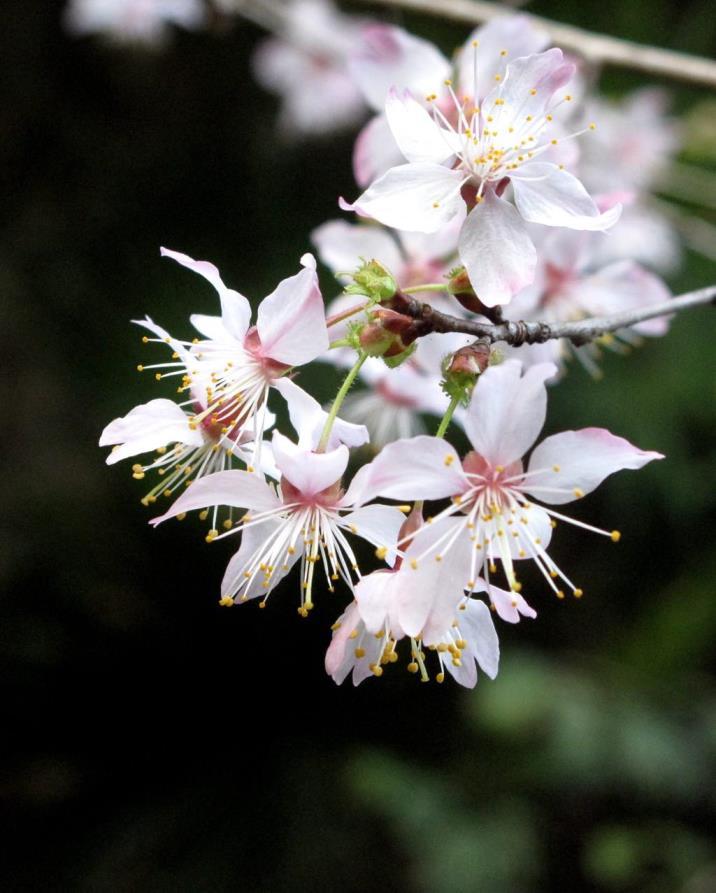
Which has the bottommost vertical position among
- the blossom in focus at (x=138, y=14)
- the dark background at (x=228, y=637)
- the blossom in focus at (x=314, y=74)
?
the dark background at (x=228, y=637)

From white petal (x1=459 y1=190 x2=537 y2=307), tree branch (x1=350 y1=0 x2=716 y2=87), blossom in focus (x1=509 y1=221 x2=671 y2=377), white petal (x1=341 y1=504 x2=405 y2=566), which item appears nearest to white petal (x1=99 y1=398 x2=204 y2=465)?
white petal (x1=341 y1=504 x2=405 y2=566)

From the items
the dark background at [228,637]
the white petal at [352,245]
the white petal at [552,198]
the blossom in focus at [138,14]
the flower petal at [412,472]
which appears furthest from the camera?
the dark background at [228,637]

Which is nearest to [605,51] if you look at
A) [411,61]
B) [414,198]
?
[411,61]

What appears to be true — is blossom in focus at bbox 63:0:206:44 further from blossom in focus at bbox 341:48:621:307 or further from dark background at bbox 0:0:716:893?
blossom in focus at bbox 341:48:621:307

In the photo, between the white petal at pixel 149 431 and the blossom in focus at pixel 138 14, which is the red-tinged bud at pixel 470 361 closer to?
the white petal at pixel 149 431

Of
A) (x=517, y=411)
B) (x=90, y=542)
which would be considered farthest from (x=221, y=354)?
(x=90, y=542)

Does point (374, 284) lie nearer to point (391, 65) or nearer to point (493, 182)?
point (493, 182)

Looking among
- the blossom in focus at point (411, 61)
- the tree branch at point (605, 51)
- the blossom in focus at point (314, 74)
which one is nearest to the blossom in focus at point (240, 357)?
the blossom in focus at point (411, 61)
